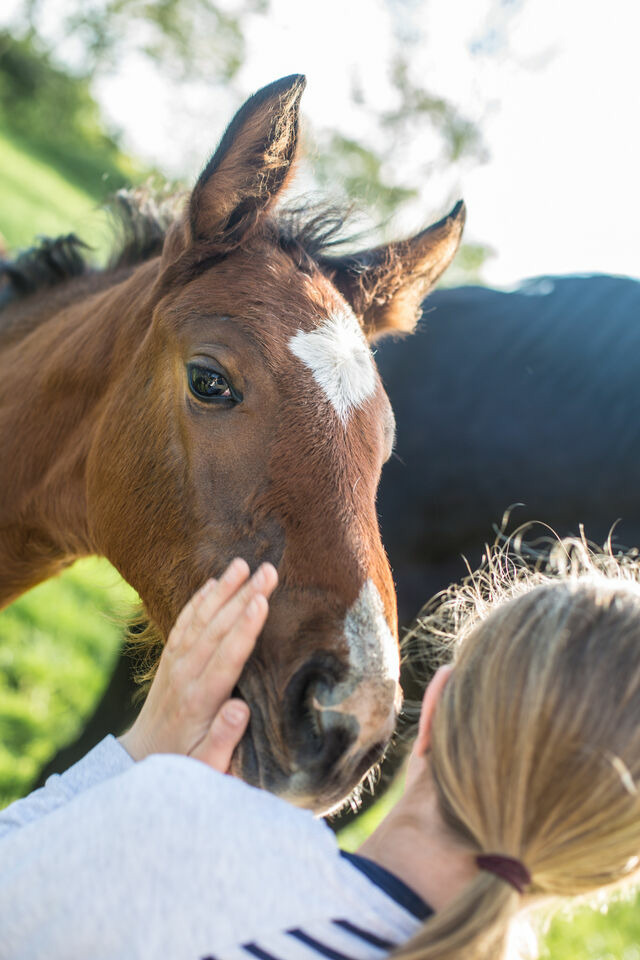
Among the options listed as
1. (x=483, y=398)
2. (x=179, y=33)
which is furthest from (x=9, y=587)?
(x=179, y=33)

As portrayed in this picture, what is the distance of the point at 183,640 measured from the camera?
5.14ft

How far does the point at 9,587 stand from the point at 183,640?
5.24 ft

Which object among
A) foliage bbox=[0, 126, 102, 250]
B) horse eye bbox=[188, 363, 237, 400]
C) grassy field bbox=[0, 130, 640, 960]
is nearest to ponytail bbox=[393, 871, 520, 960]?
horse eye bbox=[188, 363, 237, 400]

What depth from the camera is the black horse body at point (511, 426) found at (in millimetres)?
3113

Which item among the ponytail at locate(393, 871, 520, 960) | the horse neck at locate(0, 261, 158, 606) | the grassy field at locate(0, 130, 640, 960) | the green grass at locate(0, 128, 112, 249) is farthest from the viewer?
the green grass at locate(0, 128, 112, 249)

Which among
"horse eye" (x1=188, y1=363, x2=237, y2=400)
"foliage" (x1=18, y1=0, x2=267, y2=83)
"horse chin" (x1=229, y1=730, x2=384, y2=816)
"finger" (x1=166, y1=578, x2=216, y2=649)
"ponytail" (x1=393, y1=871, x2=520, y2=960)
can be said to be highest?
"foliage" (x1=18, y1=0, x2=267, y2=83)

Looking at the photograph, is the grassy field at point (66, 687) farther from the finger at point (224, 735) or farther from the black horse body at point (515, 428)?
the finger at point (224, 735)

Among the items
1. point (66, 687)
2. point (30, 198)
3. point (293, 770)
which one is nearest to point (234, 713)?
point (293, 770)

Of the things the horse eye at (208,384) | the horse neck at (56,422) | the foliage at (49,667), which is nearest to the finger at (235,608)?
the horse eye at (208,384)

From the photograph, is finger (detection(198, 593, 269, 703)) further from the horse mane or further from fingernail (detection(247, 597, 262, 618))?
the horse mane

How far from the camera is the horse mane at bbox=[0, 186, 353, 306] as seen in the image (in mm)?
2338

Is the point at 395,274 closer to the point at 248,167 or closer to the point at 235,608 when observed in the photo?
the point at 248,167

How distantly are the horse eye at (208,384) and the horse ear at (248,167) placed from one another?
1.55 ft

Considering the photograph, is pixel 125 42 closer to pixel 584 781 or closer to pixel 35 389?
pixel 35 389
